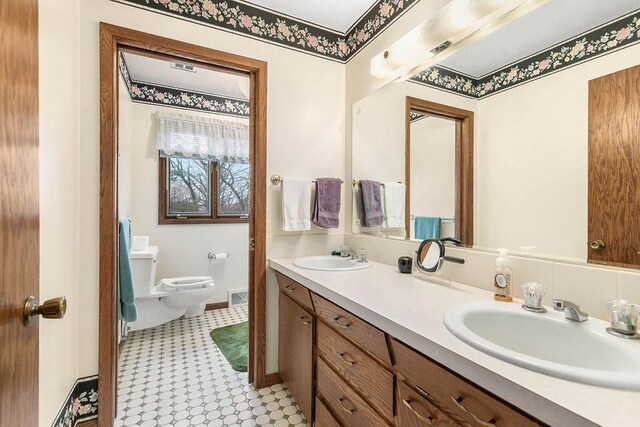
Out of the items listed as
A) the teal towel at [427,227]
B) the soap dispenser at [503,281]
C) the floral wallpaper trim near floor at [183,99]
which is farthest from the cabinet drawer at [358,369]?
the floral wallpaper trim near floor at [183,99]

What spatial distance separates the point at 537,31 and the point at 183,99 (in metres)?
3.12

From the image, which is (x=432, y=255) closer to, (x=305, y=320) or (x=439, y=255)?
(x=439, y=255)

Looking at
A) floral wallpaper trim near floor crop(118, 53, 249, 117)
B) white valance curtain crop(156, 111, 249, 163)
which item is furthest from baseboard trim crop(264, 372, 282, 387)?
floral wallpaper trim near floor crop(118, 53, 249, 117)

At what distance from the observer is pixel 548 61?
1033mm

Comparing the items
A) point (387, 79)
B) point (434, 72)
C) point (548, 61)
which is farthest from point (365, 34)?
point (548, 61)

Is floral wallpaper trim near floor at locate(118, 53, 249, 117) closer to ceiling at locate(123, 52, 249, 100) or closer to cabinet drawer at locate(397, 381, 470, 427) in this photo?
ceiling at locate(123, 52, 249, 100)

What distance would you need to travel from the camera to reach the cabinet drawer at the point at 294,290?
1448 millimetres

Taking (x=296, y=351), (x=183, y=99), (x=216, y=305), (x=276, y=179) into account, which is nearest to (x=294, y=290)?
(x=296, y=351)

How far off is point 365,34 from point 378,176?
948 millimetres

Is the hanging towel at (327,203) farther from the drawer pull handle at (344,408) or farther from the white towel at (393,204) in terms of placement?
the drawer pull handle at (344,408)

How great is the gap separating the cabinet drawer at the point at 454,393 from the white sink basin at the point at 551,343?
89mm

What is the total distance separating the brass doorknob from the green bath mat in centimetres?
165

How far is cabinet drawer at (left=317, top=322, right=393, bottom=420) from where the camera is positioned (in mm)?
916

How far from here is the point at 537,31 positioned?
1075mm
